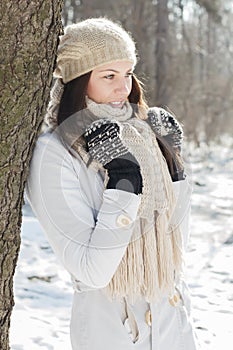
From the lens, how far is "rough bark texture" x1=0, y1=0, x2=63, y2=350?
164 cm

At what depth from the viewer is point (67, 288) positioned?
4641 millimetres

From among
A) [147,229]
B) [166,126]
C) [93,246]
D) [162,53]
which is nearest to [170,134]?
[166,126]

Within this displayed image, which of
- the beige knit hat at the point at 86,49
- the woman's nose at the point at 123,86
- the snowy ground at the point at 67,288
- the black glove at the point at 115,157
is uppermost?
the beige knit hat at the point at 86,49

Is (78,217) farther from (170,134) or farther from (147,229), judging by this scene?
(170,134)

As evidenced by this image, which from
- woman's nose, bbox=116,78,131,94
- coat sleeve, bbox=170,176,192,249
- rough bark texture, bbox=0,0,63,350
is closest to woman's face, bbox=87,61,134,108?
woman's nose, bbox=116,78,131,94

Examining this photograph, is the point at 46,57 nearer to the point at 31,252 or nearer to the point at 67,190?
the point at 67,190

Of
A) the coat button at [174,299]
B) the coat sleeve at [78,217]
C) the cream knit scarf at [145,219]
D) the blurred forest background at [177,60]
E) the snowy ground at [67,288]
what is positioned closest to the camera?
the coat sleeve at [78,217]

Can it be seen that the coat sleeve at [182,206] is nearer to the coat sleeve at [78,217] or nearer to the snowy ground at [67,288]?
the coat sleeve at [78,217]

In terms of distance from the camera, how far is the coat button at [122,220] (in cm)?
162

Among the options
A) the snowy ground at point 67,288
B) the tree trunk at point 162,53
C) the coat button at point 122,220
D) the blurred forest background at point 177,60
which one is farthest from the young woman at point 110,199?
the tree trunk at point 162,53

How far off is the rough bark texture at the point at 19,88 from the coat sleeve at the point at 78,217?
57mm

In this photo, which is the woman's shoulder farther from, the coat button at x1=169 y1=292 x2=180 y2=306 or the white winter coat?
the coat button at x1=169 y1=292 x2=180 y2=306

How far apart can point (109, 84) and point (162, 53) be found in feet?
30.3

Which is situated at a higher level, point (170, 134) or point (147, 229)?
point (170, 134)
